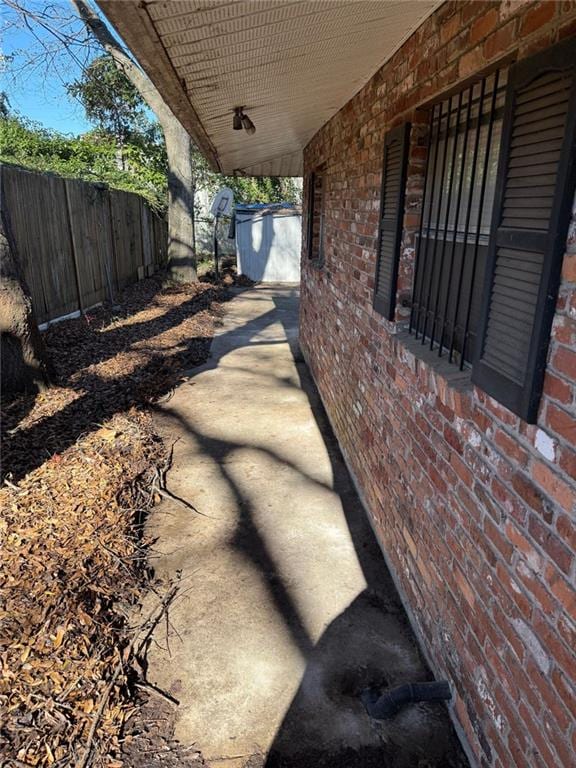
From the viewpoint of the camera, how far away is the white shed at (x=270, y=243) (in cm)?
1531

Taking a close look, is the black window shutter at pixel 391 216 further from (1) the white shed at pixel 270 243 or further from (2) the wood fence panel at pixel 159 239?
(2) the wood fence panel at pixel 159 239

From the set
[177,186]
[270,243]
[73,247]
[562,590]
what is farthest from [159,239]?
[562,590]

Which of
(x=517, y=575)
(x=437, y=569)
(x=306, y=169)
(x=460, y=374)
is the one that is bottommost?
(x=437, y=569)

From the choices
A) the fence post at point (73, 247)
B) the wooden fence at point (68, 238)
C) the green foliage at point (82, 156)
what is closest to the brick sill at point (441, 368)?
the wooden fence at point (68, 238)

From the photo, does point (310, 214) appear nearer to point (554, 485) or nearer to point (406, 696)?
point (406, 696)

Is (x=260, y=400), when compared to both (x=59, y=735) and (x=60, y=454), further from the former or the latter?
(x=59, y=735)

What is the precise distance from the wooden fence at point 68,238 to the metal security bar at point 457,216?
16.2ft

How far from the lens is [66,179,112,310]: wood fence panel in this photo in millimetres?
8500

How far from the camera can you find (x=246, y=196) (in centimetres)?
2214

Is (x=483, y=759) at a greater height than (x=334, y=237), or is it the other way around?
(x=334, y=237)

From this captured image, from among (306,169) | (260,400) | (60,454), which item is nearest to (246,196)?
(306,169)

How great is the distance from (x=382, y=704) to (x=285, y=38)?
2.83 metres

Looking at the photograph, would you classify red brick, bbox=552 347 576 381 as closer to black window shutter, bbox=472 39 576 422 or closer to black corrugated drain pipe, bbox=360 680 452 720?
black window shutter, bbox=472 39 576 422

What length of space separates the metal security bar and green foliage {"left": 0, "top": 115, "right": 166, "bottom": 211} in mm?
10525
